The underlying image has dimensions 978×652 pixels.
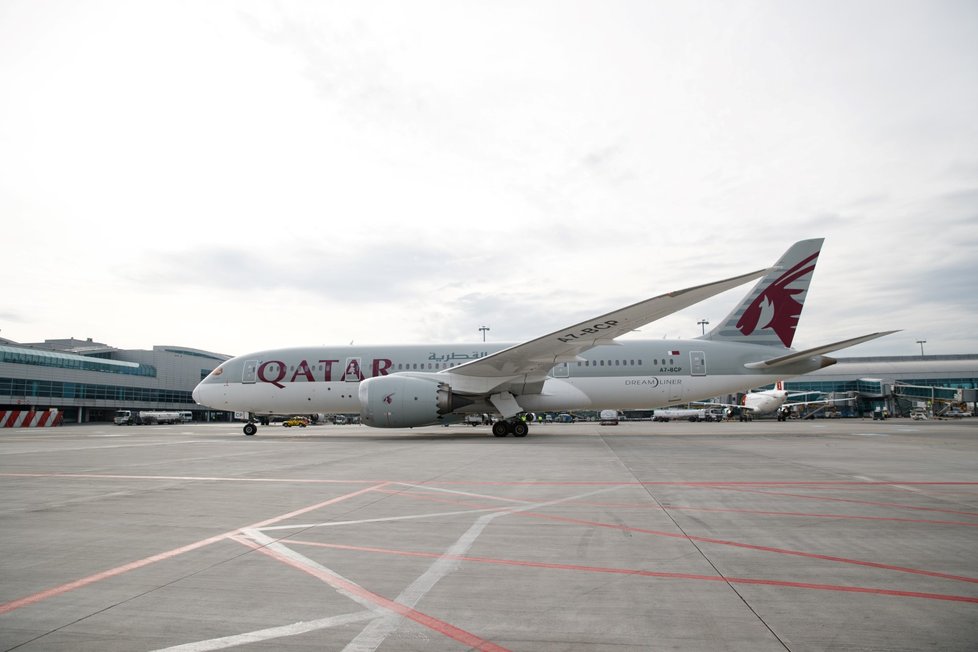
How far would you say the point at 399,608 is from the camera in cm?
315

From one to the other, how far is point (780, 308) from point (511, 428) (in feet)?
36.7

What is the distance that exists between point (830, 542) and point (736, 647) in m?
2.64

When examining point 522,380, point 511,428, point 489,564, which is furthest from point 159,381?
point 489,564

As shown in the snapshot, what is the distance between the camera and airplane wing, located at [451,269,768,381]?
1478cm

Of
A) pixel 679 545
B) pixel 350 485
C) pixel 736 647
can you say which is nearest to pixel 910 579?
pixel 679 545

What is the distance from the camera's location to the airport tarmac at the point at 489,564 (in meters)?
2.82

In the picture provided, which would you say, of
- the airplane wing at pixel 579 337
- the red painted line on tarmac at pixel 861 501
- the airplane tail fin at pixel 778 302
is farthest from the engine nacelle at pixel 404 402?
the red painted line on tarmac at pixel 861 501

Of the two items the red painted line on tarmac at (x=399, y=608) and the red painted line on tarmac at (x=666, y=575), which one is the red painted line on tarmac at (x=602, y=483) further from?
the red painted line on tarmac at (x=399, y=608)

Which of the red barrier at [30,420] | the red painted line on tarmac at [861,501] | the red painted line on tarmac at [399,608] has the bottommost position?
the red painted line on tarmac at [861,501]

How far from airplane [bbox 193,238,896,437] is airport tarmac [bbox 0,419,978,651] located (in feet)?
34.4

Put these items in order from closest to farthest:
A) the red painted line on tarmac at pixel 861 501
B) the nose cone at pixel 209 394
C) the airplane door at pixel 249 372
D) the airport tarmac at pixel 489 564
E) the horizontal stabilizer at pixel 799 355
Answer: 1. the airport tarmac at pixel 489 564
2. the red painted line on tarmac at pixel 861 501
3. the horizontal stabilizer at pixel 799 355
4. the airplane door at pixel 249 372
5. the nose cone at pixel 209 394

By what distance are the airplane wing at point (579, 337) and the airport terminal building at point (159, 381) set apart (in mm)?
40869

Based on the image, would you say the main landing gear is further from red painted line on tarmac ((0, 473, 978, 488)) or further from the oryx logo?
red painted line on tarmac ((0, 473, 978, 488))

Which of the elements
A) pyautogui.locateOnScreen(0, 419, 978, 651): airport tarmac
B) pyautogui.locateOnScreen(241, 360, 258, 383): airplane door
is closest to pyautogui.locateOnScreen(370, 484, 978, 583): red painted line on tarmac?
pyautogui.locateOnScreen(0, 419, 978, 651): airport tarmac
